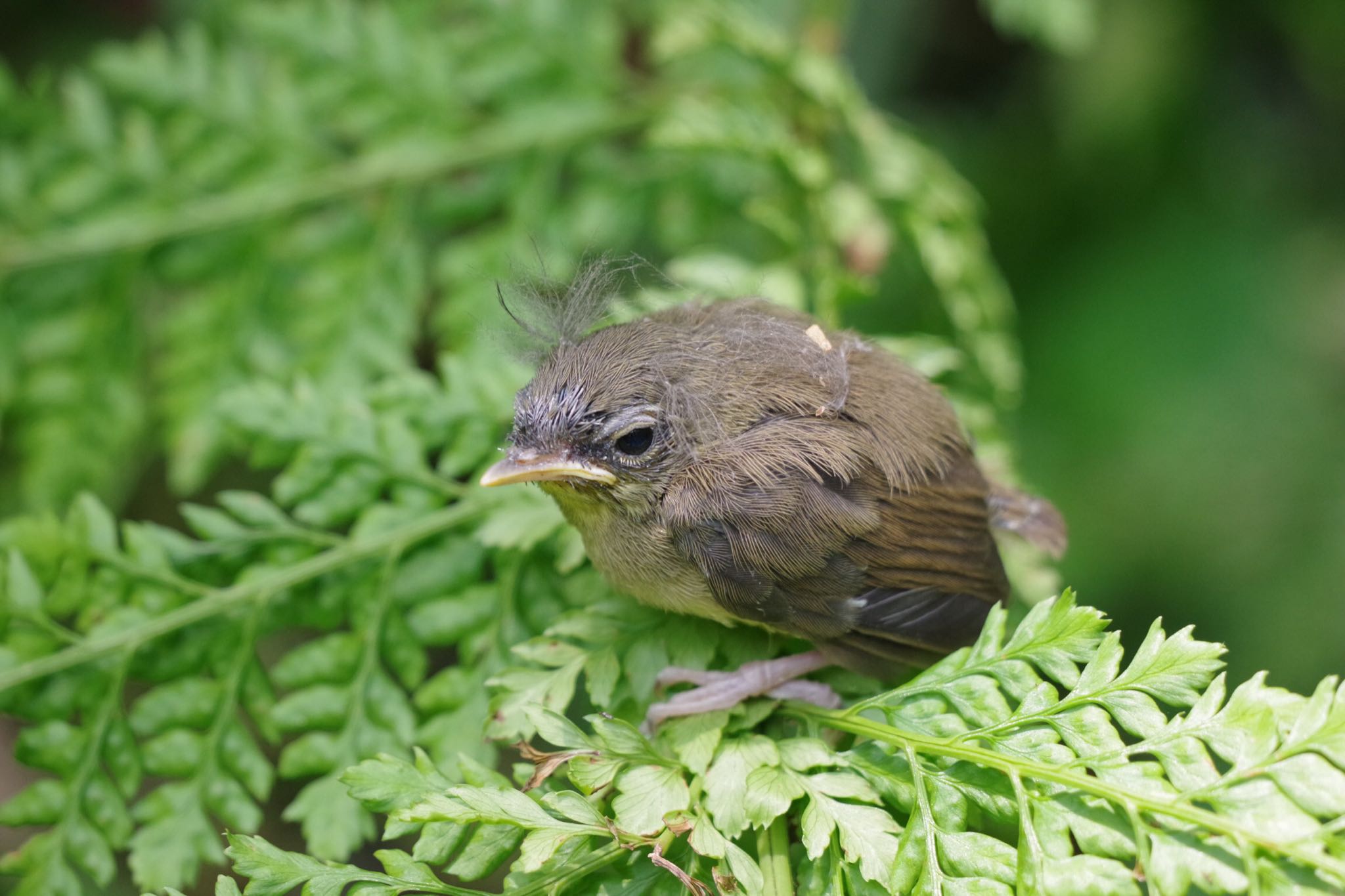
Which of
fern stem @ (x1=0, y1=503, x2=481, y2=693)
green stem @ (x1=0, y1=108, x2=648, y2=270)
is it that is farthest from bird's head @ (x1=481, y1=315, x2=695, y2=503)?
green stem @ (x1=0, y1=108, x2=648, y2=270)

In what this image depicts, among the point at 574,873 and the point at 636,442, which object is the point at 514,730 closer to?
the point at 574,873

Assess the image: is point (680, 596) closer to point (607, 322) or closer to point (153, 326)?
point (607, 322)

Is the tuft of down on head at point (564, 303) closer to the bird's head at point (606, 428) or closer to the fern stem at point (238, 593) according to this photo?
the bird's head at point (606, 428)

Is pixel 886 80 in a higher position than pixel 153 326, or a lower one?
higher

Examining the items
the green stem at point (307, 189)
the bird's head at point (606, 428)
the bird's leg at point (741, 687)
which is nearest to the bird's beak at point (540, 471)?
the bird's head at point (606, 428)

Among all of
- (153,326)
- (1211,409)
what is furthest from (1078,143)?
(153,326)
